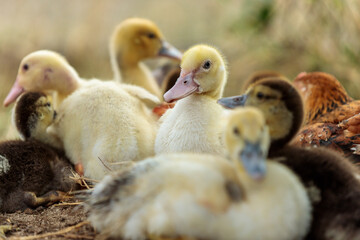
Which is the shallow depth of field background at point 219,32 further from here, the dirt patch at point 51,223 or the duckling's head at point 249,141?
the duckling's head at point 249,141

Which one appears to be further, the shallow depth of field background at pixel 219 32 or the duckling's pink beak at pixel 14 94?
the shallow depth of field background at pixel 219 32

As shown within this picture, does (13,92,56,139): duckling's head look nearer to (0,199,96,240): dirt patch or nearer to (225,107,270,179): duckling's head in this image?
(0,199,96,240): dirt patch

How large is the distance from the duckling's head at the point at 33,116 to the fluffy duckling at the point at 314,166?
1405 mm

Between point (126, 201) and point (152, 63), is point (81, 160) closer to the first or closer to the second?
point (126, 201)

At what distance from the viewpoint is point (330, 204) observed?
2180 millimetres

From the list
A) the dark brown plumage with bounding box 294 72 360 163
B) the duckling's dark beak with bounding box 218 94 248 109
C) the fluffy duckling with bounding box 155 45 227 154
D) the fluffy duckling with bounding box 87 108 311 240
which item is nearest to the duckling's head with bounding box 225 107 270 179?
the fluffy duckling with bounding box 87 108 311 240

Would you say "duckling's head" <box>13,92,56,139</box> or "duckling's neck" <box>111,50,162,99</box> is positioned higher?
"duckling's neck" <box>111,50,162,99</box>

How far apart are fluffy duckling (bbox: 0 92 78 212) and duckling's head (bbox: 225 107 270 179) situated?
1.50m

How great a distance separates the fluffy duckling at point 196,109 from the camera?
281cm

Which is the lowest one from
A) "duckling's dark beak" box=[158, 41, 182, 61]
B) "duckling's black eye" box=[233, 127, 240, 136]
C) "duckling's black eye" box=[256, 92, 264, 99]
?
"duckling's black eye" box=[233, 127, 240, 136]

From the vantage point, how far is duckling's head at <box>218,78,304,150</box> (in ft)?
8.01

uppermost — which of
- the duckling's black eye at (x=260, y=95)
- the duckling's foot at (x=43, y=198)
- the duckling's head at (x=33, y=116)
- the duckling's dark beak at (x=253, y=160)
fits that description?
the duckling's black eye at (x=260, y=95)

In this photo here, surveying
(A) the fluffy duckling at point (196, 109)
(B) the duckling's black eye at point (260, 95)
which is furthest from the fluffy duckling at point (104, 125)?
Answer: (B) the duckling's black eye at point (260, 95)

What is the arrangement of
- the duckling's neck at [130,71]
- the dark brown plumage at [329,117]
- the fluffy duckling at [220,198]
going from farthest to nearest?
1. the duckling's neck at [130,71]
2. the dark brown plumage at [329,117]
3. the fluffy duckling at [220,198]
